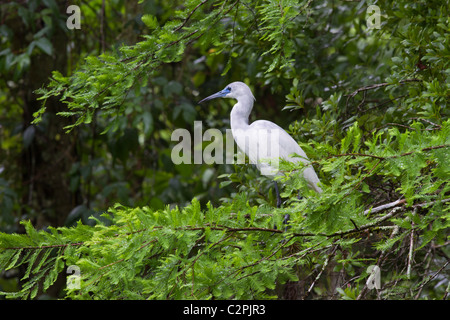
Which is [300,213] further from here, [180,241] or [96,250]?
[96,250]

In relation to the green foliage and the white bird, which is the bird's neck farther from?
the green foliage

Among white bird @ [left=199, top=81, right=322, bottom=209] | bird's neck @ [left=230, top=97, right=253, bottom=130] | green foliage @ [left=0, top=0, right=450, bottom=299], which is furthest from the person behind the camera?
bird's neck @ [left=230, top=97, right=253, bottom=130]

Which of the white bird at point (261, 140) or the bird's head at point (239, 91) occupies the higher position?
the bird's head at point (239, 91)

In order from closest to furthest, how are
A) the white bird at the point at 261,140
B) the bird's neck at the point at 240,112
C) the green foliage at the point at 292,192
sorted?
the green foliage at the point at 292,192 < the white bird at the point at 261,140 < the bird's neck at the point at 240,112

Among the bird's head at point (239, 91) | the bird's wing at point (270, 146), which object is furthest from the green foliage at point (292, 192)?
the bird's head at point (239, 91)

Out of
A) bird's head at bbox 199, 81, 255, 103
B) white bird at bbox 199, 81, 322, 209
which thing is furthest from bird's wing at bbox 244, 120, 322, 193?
bird's head at bbox 199, 81, 255, 103

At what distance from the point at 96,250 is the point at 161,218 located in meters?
0.22

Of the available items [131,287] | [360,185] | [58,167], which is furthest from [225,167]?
[360,185]

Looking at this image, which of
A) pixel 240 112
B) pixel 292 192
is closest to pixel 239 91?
pixel 240 112

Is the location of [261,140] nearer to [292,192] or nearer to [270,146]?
[270,146]

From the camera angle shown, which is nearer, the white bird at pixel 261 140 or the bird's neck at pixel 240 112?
the white bird at pixel 261 140

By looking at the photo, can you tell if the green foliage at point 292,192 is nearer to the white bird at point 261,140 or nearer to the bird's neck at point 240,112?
the white bird at point 261,140

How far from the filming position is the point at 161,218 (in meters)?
1.31

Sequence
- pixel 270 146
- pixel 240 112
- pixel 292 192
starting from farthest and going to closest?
pixel 240 112 → pixel 270 146 → pixel 292 192
